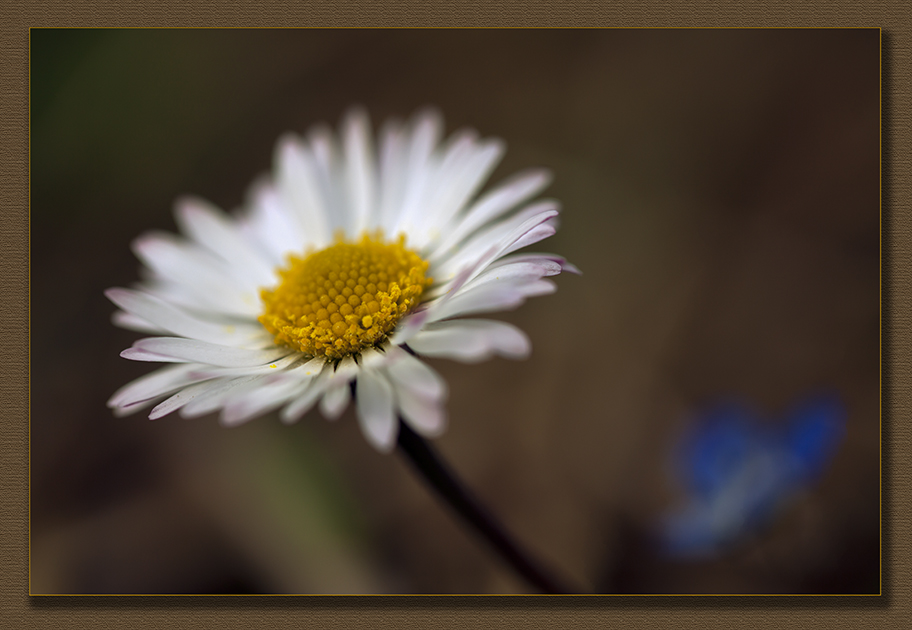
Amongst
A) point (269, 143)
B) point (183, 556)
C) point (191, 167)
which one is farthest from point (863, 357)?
point (191, 167)

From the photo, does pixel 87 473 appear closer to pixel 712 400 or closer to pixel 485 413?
pixel 485 413

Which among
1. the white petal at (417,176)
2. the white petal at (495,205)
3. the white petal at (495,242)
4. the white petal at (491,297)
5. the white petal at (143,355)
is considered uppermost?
the white petal at (417,176)

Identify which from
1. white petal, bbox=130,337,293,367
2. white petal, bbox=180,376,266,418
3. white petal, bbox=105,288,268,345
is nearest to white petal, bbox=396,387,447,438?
white petal, bbox=180,376,266,418

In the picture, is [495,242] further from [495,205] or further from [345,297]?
[345,297]

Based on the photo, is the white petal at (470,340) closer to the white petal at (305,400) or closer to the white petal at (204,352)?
the white petal at (305,400)

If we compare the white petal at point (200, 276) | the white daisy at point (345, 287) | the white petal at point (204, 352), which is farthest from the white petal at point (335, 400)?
the white petal at point (200, 276)

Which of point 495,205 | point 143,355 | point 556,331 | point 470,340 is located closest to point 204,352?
point 143,355
